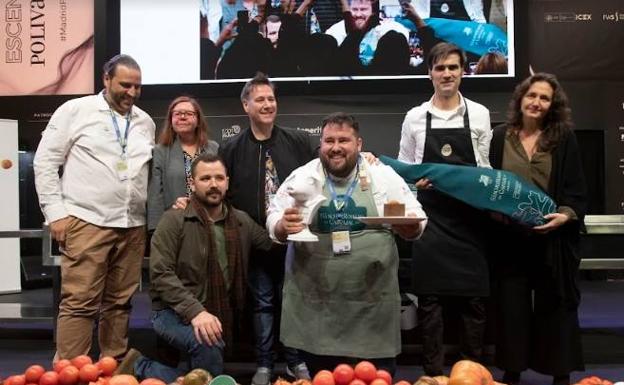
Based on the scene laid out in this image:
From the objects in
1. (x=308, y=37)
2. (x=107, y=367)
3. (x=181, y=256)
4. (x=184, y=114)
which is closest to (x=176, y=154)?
(x=184, y=114)

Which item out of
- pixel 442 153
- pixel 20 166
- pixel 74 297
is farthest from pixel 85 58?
pixel 442 153

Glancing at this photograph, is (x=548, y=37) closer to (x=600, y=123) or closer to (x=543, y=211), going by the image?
(x=600, y=123)

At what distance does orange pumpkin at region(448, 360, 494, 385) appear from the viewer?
1837 mm

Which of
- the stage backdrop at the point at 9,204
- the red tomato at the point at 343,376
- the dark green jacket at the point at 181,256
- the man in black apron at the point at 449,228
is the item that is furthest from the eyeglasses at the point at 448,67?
the stage backdrop at the point at 9,204

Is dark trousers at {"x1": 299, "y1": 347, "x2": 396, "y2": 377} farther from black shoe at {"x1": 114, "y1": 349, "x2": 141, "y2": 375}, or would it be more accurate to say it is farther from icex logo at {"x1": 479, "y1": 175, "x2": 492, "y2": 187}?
icex logo at {"x1": 479, "y1": 175, "x2": 492, "y2": 187}

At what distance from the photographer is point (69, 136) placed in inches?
134

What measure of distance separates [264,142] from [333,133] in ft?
2.47

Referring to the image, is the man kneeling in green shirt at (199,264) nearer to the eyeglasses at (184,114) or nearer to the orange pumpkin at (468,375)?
the eyeglasses at (184,114)

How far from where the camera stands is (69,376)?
210 centimetres

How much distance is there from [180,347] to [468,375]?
142cm

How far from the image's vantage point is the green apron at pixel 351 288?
2654 mm

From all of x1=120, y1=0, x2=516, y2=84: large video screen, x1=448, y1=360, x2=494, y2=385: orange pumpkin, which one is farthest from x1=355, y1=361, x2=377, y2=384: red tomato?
x1=120, y1=0, x2=516, y2=84: large video screen

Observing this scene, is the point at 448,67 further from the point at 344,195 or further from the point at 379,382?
the point at 379,382

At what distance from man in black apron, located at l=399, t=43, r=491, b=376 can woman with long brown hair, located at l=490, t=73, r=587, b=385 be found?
0.40 feet
